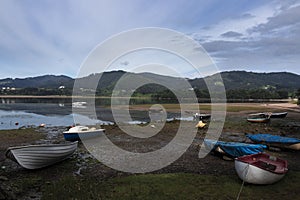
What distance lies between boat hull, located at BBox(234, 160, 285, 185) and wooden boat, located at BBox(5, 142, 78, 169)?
9.04 m

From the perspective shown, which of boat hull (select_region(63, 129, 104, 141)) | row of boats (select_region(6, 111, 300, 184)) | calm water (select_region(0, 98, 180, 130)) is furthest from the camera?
calm water (select_region(0, 98, 180, 130))

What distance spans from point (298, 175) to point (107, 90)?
553ft

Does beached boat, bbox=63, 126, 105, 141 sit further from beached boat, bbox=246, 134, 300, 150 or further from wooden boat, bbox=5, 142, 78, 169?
beached boat, bbox=246, 134, 300, 150

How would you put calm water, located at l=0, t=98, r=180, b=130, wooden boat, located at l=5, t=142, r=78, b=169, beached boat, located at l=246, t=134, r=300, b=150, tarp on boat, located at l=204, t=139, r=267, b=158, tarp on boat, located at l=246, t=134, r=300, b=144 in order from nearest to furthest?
wooden boat, located at l=5, t=142, r=78, b=169 → tarp on boat, located at l=204, t=139, r=267, b=158 → beached boat, located at l=246, t=134, r=300, b=150 → tarp on boat, located at l=246, t=134, r=300, b=144 → calm water, located at l=0, t=98, r=180, b=130

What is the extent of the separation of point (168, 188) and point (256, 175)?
3625 mm

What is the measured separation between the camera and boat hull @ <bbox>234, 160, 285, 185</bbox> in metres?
10.0

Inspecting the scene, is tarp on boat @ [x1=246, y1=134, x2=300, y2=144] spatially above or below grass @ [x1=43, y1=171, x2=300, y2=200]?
above

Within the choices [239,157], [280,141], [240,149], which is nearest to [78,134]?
[240,149]

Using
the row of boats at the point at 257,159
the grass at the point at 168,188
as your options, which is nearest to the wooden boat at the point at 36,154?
the grass at the point at 168,188

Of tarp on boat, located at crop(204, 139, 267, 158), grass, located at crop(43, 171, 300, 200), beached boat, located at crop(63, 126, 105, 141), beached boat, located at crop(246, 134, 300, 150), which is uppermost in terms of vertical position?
beached boat, located at crop(63, 126, 105, 141)

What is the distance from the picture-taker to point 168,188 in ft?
32.9

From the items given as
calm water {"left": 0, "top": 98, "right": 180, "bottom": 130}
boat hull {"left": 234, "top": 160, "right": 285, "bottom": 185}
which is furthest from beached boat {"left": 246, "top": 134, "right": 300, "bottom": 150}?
calm water {"left": 0, "top": 98, "right": 180, "bottom": 130}

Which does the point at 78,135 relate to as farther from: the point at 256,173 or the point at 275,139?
the point at 275,139

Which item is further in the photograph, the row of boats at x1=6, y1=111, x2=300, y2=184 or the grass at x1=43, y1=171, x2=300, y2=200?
the row of boats at x1=6, y1=111, x2=300, y2=184
